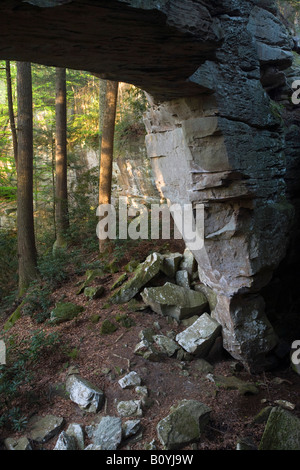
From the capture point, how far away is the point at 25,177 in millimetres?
8508

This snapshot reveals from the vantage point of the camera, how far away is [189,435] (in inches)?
171

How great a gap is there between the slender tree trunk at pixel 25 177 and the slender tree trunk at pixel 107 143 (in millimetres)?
1844

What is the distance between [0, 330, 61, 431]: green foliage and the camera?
4.53 metres

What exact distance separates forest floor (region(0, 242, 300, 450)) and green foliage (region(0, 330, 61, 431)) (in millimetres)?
121

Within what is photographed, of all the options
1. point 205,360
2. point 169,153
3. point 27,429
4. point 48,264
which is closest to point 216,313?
point 205,360

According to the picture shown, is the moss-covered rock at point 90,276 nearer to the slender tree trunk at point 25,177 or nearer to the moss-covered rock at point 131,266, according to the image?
the moss-covered rock at point 131,266

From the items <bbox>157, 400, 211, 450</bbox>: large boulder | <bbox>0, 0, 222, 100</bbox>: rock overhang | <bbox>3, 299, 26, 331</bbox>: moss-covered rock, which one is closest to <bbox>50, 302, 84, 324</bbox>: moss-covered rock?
<bbox>3, 299, 26, 331</bbox>: moss-covered rock

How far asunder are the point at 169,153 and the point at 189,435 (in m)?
4.56

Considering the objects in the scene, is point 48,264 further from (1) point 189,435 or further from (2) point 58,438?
(1) point 189,435

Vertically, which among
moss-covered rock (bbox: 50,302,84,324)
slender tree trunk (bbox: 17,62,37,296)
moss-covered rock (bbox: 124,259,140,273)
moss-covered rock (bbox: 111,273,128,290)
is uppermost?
slender tree trunk (bbox: 17,62,37,296)

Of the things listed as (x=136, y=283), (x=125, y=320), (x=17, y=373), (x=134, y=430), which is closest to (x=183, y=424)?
(x=134, y=430)

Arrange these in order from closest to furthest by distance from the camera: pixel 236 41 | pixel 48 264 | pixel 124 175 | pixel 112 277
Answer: pixel 236 41 < pixel 112 277 < pixel 48 264 < pixel 124 175

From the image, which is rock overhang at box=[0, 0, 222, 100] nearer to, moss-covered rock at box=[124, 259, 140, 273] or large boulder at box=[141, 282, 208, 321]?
large boulder at box=[141, 282, 208, 321]

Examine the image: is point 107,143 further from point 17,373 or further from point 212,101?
point 17,373
